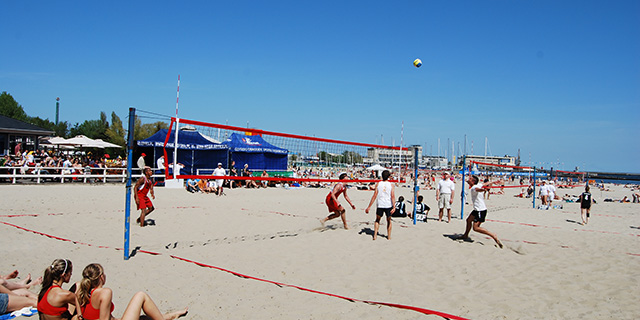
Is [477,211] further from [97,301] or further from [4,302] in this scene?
[4,302]

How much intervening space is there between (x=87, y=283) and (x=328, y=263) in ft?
10.2

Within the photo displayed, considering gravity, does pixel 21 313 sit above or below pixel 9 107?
below

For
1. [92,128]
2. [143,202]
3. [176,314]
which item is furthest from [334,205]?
[92,128]

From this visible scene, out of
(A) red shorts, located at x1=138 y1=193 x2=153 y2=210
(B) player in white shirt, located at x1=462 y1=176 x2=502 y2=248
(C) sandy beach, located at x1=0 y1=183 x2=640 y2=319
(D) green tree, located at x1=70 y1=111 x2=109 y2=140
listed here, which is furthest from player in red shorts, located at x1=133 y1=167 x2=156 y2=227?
(D) green tree, located at x1=70 y1=111 x2=109 y2=140

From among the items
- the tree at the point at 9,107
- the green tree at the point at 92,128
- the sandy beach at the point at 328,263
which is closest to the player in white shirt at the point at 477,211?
the sandy beach at the point at 328,263

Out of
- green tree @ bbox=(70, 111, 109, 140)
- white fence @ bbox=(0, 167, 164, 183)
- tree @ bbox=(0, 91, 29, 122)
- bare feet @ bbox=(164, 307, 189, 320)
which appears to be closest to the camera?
bare feet @ bbox=(164, 307, 189, 320)

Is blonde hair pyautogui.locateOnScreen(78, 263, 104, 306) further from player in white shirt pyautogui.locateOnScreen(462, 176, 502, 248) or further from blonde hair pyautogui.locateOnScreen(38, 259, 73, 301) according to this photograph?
player in white shirt pyautogui.locateOnScreen(462, 176, 502, 248)

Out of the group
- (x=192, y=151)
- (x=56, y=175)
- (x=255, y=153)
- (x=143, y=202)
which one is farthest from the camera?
(x=255, y=153)

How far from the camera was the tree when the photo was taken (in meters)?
41.4

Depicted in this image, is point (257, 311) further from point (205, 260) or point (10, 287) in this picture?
point (10, 287)

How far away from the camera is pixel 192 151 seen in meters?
17.7

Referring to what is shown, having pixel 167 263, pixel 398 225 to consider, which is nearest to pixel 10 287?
pixel 167 263

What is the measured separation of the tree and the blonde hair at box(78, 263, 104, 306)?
47.6 metres

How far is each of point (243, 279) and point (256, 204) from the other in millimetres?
7468
